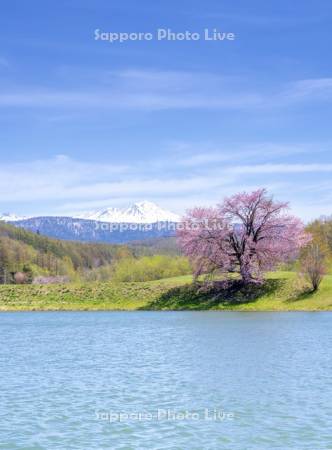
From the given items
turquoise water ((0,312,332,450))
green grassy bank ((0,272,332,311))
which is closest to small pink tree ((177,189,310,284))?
green grassy bank ((0,272,332,311))

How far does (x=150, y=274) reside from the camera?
13075 centimetres

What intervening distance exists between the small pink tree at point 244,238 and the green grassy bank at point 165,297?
2.87m

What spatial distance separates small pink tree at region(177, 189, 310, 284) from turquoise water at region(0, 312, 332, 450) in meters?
30.3

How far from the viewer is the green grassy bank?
71.9 meters

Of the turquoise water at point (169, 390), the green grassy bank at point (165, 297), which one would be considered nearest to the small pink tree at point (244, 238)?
the green grassy bank at point (165, 297)

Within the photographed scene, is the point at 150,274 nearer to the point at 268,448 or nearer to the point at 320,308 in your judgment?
the point at 320,308

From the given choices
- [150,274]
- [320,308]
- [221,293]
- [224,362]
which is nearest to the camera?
[224,362]

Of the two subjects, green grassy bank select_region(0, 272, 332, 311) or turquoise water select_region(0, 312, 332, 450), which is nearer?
turquoise water select_region(0, 312, 332, 450)

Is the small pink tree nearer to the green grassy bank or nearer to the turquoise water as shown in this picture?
the green grassy bank

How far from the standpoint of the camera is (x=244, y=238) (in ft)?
259

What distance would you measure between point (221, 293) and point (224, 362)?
4614 centimetres

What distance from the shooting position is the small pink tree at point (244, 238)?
78.2 m

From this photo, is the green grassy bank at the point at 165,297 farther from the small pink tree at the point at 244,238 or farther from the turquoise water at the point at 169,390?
the turquoise water at the point at 169,390

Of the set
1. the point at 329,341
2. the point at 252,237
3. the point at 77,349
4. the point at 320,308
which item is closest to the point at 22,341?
the point at 77,349
